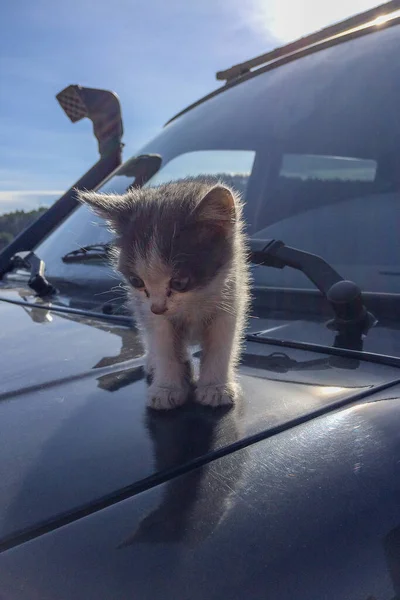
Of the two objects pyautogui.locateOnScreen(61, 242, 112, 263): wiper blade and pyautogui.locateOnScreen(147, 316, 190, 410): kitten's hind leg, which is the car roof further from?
pyautogui.locateOnScreen(147, 316, 190, 410): kitten's hind leg

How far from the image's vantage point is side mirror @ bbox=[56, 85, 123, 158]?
3928 mm

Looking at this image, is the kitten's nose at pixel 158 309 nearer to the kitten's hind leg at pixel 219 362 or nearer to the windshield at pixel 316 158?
the kitten's hind leg at pixel 219 362

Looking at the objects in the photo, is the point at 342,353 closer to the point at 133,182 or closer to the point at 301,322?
the point at 301,322

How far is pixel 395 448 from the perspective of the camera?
104cm

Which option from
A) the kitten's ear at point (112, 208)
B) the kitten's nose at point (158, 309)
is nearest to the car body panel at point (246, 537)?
the kitten's nose at point (158, 309)

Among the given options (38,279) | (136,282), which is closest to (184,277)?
(136,282)

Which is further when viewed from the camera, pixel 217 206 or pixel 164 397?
pixel 217 206

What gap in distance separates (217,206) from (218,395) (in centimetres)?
56

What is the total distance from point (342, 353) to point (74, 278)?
1.57 metres

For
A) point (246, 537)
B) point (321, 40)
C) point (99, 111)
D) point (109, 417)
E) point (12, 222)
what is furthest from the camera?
point (12, 222)

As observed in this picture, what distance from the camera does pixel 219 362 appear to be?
1.58m

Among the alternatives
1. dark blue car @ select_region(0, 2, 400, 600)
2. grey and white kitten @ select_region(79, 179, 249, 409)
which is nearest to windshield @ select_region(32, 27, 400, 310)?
dark blue car @ select_region(0, 2, 400, 600)

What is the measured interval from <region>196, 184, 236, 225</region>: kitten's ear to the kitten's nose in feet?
0.96

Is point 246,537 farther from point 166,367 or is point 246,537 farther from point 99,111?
point 99,111
